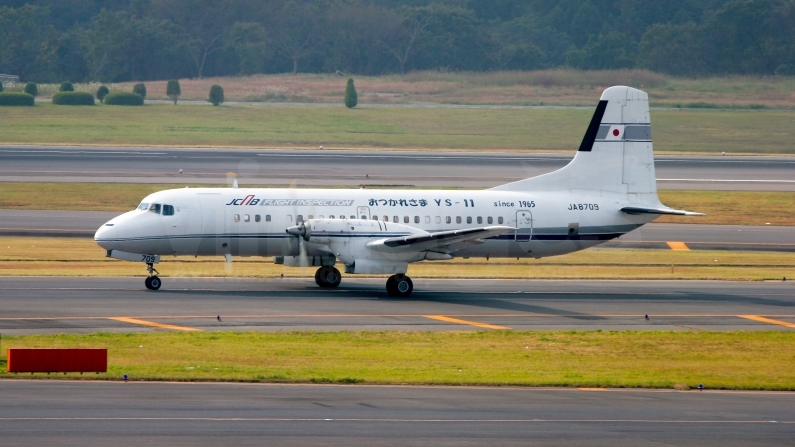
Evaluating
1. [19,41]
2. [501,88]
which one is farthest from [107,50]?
[501,88]

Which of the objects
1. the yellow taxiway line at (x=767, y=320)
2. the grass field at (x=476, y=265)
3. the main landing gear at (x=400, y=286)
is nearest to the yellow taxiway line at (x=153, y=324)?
the main landing gear at (x=400, y=286)

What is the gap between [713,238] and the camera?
48375mm

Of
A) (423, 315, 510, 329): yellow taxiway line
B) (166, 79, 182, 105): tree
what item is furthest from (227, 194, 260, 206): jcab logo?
(166, 79, 182, 105): tree

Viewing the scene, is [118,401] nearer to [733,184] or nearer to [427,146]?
[733,184]

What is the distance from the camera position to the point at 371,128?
9450 cm

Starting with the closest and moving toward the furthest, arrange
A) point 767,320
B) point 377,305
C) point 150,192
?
point 767,320 → point 377,305 → point 150,192

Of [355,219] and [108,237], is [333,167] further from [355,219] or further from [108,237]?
[108,237]

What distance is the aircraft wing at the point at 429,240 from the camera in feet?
101

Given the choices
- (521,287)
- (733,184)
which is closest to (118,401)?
(521,287)

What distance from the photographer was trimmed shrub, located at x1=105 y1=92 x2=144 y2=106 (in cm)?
9931

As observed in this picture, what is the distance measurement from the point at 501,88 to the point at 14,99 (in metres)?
50.0

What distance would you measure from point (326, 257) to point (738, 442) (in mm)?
19125

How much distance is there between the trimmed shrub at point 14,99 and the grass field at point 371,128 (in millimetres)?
1160

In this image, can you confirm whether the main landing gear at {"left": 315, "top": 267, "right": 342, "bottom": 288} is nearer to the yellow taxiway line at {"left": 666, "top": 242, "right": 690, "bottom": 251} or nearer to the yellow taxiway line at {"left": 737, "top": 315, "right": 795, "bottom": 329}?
the yellow taxiway line at {"left": 737, "top": 315, "right": 795, "bottom": 329}
